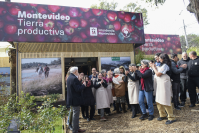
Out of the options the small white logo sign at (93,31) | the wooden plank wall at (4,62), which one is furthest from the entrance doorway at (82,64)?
the wooden plank wall at (4,62)

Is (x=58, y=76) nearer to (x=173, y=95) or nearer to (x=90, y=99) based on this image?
(x=90, y=99)

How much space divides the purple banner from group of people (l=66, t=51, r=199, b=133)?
2.67m

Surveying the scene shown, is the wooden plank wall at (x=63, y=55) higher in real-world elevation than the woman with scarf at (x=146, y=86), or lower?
higher

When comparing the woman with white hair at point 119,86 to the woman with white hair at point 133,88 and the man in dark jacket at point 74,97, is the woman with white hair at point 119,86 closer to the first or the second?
the woman with white hair at point 133,88

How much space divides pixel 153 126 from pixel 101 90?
6.05ft

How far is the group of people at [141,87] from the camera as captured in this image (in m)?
3.54

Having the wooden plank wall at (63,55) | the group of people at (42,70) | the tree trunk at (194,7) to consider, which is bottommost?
the group of people at (42,70)

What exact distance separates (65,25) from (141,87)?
177 inches

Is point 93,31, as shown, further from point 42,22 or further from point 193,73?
point 193,73

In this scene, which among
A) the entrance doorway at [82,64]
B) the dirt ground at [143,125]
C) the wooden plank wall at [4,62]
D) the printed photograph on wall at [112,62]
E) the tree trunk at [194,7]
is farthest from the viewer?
the entrance doorway at [82,64]

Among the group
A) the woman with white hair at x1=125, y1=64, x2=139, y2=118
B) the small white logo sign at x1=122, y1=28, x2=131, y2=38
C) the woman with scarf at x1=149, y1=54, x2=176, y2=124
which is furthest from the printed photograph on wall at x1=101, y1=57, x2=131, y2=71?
the woman with scarf at x1=149, y1=54, x2=176, y2=124

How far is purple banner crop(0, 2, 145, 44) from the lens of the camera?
602cm

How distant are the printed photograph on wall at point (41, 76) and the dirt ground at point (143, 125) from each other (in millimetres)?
2700

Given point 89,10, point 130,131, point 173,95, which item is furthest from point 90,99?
point 89,10
